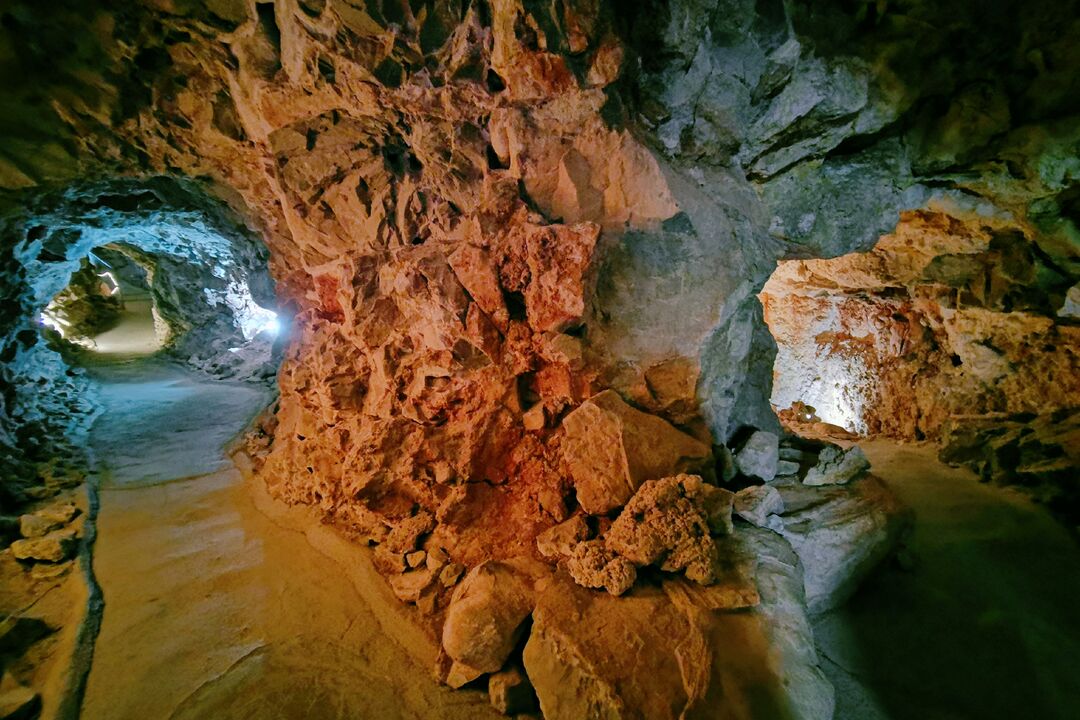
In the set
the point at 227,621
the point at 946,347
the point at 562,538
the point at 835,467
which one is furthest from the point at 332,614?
the point at 946,347

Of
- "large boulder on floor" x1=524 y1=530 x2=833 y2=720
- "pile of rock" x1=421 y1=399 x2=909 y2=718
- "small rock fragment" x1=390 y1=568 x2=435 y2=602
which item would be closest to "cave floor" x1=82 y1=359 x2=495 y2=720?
"small rock fragment" x1=390 y1=568 x2=435 y2=602

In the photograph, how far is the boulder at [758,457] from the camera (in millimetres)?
3750

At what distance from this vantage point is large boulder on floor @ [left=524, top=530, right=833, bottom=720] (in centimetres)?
220

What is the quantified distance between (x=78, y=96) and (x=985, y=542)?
10820 mm

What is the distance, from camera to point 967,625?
4176mm

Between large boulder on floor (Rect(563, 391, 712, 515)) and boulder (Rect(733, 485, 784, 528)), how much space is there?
48 cm

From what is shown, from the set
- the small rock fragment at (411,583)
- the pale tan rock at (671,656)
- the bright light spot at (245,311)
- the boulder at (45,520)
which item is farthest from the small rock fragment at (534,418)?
the bright light spot at (245,311)

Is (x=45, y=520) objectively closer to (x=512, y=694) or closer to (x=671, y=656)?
(x=512, y=694)

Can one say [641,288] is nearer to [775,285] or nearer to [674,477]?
[674,477]

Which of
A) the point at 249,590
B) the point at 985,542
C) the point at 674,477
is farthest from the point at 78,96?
the point at 985,542

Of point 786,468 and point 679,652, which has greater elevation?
point 786,468

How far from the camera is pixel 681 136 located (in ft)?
10.9

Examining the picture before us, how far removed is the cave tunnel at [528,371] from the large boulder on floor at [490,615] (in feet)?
0.07

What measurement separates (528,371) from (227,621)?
2.95 m
